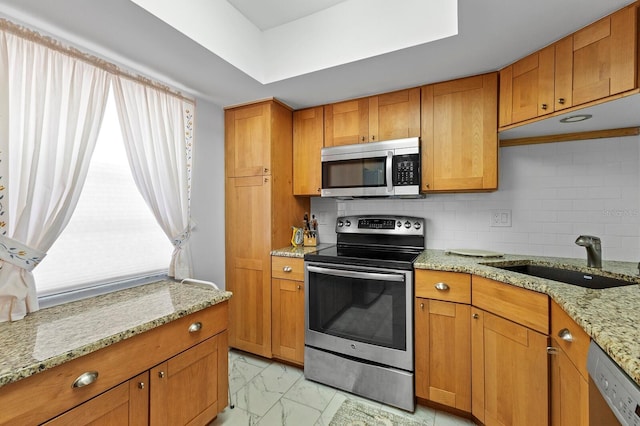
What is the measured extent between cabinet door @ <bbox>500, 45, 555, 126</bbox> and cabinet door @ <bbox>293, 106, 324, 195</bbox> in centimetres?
134

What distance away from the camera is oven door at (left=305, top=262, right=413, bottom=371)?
1.83m

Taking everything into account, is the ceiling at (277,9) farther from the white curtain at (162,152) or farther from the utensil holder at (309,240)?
the utensil holder at (309,240)

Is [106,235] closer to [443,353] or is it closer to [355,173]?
[355,173]

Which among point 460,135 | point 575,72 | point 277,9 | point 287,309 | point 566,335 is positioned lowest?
point 287,309

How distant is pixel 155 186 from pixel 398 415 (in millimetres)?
2170

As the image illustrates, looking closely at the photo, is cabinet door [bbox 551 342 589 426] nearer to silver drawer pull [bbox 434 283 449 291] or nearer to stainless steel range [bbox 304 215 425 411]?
silver drawer pull [bbox 434 283 449 291]

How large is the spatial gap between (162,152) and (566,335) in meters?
2.41

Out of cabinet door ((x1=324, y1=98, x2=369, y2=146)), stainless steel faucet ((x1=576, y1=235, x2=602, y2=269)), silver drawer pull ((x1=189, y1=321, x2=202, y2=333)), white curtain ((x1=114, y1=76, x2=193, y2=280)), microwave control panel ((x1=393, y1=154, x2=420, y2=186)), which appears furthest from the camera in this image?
cabinet door ((x1=324, y1=98, x2=369, y2=146))

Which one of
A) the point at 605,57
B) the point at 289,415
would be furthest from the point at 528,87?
the point at 289,415

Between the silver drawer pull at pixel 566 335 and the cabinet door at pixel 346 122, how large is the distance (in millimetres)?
1665

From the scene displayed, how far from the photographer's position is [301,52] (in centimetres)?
190

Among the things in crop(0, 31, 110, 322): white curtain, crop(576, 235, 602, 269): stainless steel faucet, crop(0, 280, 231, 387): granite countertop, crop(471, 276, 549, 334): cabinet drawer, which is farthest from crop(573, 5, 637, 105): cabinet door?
crop(0, 31, 110, 322): white curtain

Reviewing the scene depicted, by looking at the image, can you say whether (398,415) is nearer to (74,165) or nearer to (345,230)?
(345,230)

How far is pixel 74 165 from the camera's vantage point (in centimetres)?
151
